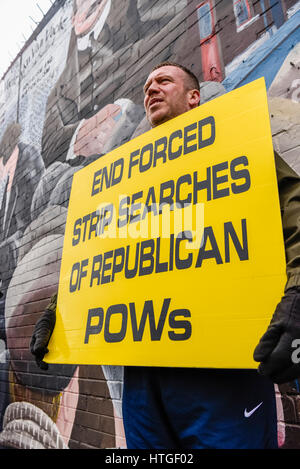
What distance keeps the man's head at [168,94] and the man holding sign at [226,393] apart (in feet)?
1.49

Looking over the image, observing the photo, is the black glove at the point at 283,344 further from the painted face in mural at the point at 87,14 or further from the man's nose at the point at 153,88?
the painted face in mural at the point at 87,14

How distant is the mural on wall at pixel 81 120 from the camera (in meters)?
1.35

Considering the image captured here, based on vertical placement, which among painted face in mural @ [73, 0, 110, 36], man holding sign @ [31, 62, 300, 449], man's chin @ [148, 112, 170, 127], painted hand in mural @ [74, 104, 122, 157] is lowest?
man holding sign @ [31, 62, 300, 449]

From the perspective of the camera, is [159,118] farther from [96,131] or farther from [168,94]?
A: [96,131]

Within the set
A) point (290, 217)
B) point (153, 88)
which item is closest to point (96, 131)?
point (153, 88)

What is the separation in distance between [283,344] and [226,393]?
0.86ft

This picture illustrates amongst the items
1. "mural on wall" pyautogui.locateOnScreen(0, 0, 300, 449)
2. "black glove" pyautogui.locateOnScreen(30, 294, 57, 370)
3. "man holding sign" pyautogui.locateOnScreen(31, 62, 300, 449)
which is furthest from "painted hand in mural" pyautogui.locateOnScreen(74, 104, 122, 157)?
"man holding sign" pyautogui.locateOnScreen(31, 62, 300, 449)

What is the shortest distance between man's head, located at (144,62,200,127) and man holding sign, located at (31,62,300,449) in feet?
1.49

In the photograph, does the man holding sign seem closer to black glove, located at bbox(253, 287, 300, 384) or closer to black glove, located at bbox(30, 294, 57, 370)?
black glove, located at bbox(253, 287, 300, 384)

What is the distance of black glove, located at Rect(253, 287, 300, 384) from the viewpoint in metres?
0.56

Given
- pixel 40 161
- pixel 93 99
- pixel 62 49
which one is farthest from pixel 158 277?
pixel 62 49

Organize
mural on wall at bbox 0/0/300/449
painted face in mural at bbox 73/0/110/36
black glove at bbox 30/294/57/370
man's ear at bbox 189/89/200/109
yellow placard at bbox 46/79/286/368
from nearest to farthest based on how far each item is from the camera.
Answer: yellow placard at bbox 46/79/286/368, black glove at bbox 30/294/57/370, man's ear at bbox 189/89/200/109, mural on wall at bbox 0/0/300/449, painted face in mural at bbox 73/0/110/36

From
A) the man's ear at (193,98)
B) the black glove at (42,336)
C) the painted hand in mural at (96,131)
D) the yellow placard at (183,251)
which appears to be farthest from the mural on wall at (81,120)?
the black glove at (42,336)
